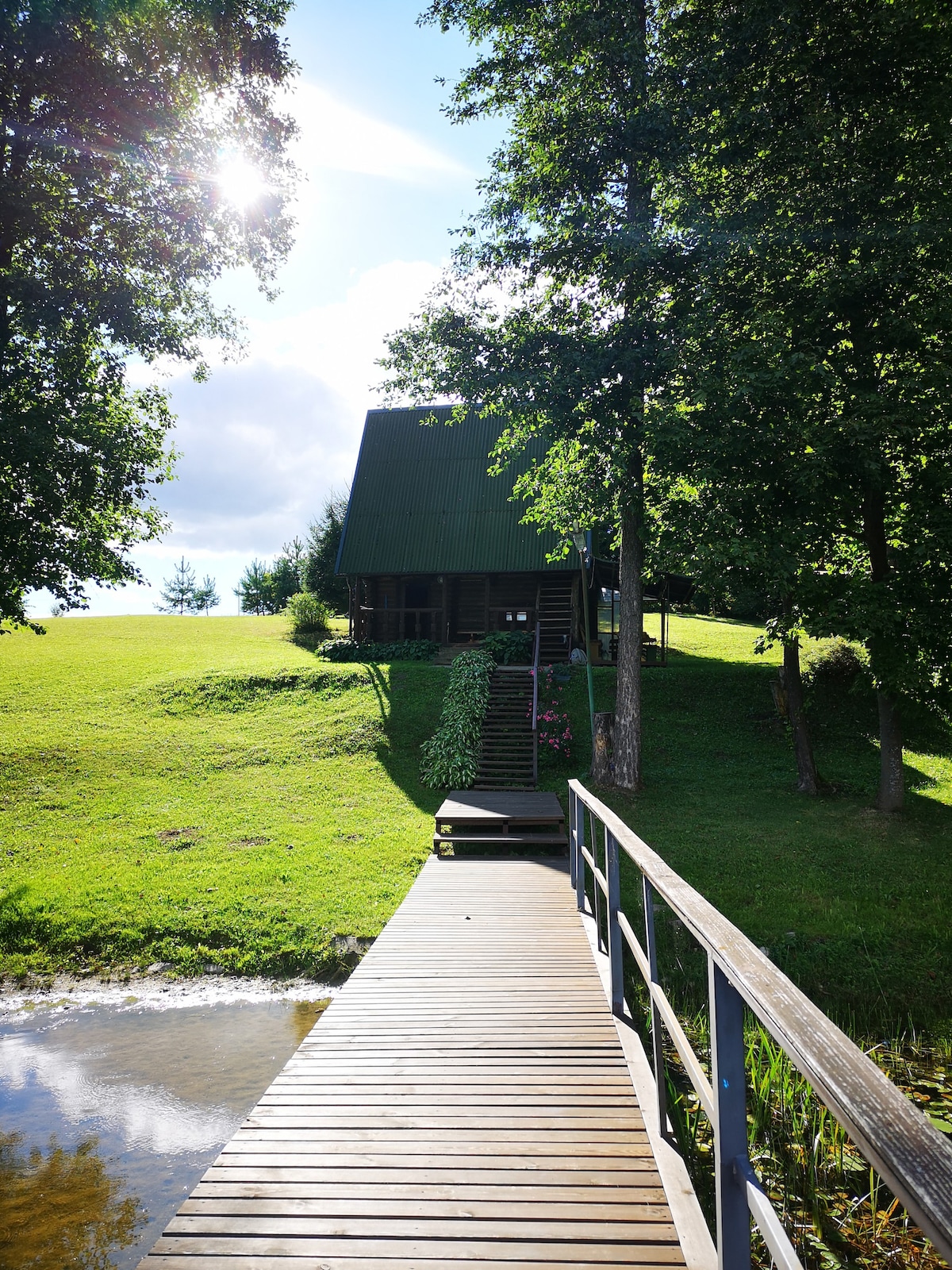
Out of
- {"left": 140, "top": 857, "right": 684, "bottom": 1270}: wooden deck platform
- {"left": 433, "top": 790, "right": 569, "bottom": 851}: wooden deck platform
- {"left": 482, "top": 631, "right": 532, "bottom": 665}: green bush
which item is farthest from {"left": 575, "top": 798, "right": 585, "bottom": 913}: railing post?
{"left": 482, "top": 631, "right": 532, "bottom": 665}: green bush

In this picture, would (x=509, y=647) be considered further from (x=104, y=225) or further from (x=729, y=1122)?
(x=729, y=1122)

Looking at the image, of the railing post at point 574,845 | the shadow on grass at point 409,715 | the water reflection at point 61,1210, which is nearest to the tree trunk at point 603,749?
the shadow on grass at point 409,715

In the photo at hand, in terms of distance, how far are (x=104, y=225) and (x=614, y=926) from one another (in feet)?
51.5

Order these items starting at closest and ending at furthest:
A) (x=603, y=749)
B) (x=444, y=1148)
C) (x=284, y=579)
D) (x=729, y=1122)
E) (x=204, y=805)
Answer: (x=729, y=1122) < (x=444, y=1148) < (x=204, y=805) < (x=603, y=749) < (x=284, y=579)

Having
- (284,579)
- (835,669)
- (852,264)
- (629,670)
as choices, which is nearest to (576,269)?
(852,264)

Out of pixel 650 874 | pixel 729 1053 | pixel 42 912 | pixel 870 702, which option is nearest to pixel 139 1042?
pixel 42 912

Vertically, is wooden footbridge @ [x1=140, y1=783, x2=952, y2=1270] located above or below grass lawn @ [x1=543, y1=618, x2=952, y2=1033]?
above

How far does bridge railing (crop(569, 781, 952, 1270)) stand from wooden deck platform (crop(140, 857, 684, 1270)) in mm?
530

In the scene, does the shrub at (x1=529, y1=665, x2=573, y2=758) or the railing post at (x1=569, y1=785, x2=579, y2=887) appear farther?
the shrub at (x1=529, y1=665, x2=573, y2=758)

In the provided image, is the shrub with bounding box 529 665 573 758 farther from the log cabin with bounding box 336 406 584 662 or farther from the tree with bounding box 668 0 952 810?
the tree with bounding box 668 0 952 810

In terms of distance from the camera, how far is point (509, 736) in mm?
16516

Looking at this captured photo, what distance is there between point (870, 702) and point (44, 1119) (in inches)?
727

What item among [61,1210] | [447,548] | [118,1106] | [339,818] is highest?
[447,548]

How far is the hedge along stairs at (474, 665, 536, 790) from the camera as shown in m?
14.9
